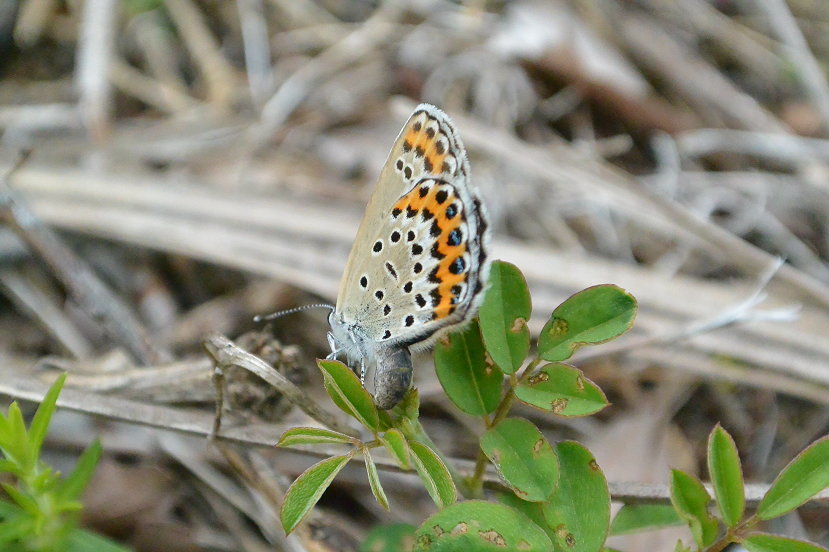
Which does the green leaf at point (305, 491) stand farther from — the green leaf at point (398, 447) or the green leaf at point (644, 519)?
the green leaf at point (644, 519)

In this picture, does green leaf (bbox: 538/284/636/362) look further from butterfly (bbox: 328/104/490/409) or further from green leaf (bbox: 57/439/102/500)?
green leaf (bbox: 57/439/102/500)

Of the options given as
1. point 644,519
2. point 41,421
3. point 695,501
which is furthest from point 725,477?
point 41,421

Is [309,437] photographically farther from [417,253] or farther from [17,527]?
[17,527]

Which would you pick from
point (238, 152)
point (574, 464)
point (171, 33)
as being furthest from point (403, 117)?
point (574, 464)

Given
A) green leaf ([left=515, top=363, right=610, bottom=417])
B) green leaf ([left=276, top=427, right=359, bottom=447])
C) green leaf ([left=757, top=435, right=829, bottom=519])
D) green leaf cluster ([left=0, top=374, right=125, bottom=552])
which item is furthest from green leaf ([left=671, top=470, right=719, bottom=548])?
green leaf cluster ([left=0, top=374, right=125, bottom=552])

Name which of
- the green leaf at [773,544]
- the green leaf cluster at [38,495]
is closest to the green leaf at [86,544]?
the green leaf cluster at [38,495]
